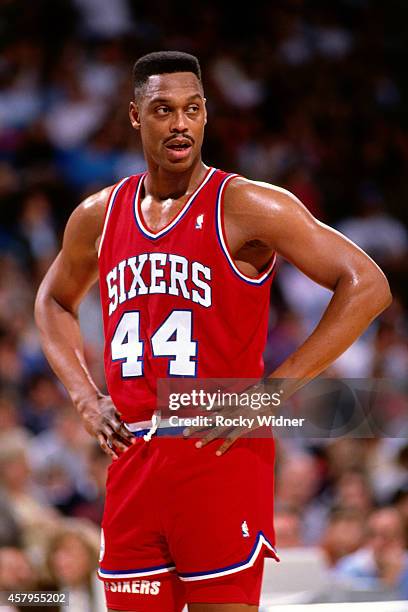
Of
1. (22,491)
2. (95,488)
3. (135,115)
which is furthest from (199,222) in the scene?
(95,488)

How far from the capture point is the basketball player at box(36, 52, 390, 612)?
2963 mm

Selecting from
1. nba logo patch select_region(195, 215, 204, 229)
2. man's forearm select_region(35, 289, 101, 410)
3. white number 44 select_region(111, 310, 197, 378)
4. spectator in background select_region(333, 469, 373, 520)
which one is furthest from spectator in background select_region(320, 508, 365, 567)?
nba logo patch select_region(195, 215, 204, 229)

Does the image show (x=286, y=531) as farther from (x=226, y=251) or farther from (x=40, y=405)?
(x=226, y=251)

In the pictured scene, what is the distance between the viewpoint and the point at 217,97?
939 cm

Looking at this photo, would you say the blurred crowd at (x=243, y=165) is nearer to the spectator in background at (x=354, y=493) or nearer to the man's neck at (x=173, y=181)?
the spectator in background at (x=354, y=493)

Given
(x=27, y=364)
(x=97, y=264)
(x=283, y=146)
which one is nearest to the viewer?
(x=97, y=264)

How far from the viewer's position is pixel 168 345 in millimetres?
3035

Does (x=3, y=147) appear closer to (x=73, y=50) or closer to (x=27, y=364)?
(x=73, y=50)

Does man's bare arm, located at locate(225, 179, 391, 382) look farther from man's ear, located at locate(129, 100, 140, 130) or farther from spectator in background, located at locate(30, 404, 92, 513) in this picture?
spectator in background, located at locate(30, 404, 92, 513)

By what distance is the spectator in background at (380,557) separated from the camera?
16.7 ft

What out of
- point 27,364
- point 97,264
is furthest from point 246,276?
point 27,364

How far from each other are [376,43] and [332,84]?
73 centimetres

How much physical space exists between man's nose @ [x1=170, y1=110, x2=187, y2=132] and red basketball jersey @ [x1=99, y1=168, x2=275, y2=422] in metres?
0.18

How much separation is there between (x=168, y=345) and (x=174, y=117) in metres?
0.62
